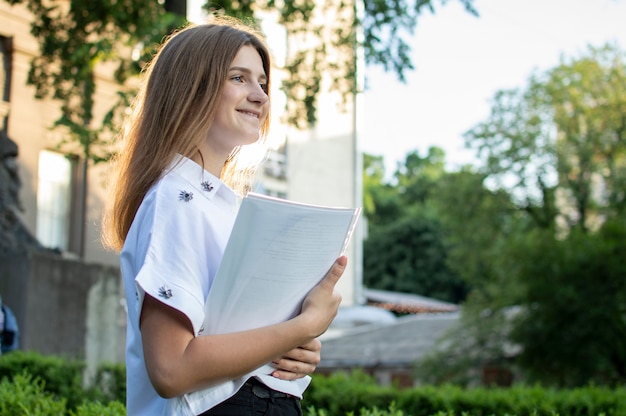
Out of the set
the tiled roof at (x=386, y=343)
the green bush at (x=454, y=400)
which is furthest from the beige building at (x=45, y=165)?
the tiled roof at (x=386, y=343)

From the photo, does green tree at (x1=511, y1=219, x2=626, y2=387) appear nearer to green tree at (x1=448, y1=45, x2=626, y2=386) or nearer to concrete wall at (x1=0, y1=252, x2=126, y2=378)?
green tree at (x1=448, y1=45, x2=626, y2=386)

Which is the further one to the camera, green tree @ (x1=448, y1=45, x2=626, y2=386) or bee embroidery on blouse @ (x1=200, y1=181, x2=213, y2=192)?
green tree @ (x1=448, y1=45, x2=626, y2=386)

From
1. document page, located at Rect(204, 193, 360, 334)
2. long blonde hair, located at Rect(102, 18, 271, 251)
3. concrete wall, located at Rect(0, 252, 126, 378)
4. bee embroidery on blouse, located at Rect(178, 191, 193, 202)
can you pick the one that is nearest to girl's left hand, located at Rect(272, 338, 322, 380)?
document page, located at Rect(204, 193, 360, 334)

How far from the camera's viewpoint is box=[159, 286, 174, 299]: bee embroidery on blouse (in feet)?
6.40

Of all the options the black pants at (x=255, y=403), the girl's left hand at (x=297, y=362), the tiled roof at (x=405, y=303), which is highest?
the girl's left hand at (x=297, y=362)

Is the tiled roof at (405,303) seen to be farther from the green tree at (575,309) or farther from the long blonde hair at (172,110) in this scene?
the long blonde hair at (172,110)

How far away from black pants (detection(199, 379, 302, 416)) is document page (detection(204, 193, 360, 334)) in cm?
16

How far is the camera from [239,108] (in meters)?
2.35

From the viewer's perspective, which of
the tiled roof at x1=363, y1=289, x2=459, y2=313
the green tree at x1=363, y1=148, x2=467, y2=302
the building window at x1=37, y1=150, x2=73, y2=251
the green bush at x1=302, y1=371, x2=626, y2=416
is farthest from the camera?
the green tree at x1=363, y1=148, x2=467, y2=302

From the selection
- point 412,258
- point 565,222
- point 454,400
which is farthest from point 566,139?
point 412,258

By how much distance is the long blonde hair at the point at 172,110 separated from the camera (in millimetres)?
2271

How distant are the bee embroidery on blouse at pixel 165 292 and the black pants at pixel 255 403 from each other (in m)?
0.31

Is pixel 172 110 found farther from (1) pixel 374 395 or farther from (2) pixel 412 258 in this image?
(2) pixel 412 258

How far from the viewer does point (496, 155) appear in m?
28.5
